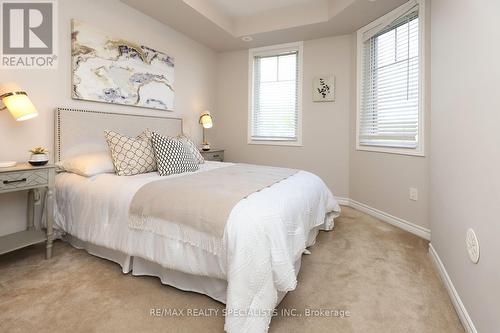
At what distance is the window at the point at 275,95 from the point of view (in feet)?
13.5

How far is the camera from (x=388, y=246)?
244cm

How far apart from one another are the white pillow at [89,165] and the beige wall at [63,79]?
28 cm

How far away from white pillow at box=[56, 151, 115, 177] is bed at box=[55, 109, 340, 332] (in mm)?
54

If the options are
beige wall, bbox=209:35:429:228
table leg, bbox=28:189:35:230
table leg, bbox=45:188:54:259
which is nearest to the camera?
table leg, bbox=45:188:54:259

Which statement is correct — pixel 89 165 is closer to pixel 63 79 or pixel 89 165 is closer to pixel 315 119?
pixel 63 79

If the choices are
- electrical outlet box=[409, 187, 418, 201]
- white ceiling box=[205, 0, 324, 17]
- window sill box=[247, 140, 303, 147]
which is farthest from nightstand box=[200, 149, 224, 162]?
electrical outlet box=[409, 187, 418, 201]

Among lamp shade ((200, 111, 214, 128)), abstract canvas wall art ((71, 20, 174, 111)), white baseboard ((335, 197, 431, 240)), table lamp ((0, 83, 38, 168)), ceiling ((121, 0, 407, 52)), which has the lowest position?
white baseboard ((335, 197, 431, 240))

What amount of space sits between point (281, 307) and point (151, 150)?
172 cm

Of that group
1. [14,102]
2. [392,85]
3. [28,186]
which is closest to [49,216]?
[28,186]

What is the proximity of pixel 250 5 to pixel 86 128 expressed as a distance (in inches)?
98.5

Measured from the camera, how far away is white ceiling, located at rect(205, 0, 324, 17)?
335cm

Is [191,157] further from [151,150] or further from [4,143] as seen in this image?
[4,143]

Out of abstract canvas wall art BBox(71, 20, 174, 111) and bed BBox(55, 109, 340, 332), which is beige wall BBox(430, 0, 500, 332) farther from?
abstract canvas wall art BBox(71, 20, 174, 111)

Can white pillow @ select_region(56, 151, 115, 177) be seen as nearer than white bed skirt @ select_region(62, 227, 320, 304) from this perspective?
No
